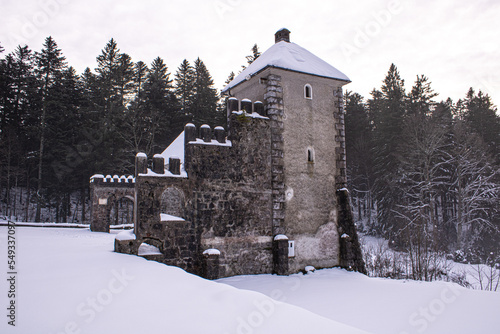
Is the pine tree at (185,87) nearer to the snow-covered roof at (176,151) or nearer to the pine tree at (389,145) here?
the snow-covered roof at (176,151)

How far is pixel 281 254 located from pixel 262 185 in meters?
2.78

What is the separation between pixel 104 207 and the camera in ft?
69.6

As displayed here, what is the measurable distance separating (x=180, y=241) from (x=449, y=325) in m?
7.98

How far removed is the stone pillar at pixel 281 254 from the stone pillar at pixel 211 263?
2.47 meters

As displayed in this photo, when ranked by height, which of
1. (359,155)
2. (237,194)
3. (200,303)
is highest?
(359,155)

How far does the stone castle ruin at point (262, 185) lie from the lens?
35.9ft

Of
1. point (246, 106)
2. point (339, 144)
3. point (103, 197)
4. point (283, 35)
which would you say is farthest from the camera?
point (103, 197)

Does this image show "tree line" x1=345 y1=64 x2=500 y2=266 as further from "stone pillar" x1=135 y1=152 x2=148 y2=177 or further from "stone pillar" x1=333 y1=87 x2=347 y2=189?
"stone pillar" x1=135 y1=152 x2=148 y2=177

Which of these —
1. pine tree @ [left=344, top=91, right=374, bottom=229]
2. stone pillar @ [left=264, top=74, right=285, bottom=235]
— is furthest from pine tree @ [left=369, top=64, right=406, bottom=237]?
stone pillar @ [left=264, top=74, right=285, bottom=235]

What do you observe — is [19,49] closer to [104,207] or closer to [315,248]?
[104,207]

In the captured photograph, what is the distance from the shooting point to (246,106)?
12922 millimetres

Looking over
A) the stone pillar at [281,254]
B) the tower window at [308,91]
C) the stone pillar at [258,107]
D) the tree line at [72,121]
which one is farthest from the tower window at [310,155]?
the tree line at [72,121]

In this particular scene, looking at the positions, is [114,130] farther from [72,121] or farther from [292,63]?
[292,63]

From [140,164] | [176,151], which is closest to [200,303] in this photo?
[140,164]
